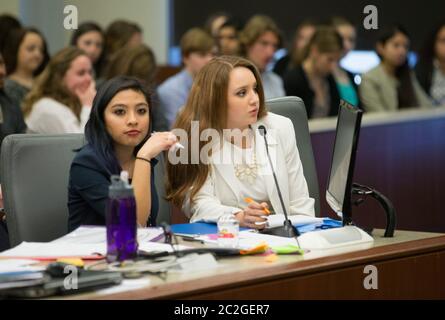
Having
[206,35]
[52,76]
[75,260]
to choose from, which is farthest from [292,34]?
[75,260]

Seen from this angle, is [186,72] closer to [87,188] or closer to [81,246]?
[87,188]

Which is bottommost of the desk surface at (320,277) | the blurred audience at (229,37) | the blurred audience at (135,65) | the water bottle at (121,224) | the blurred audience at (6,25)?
the desk surface at (320,277)

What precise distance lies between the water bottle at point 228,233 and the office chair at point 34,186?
0.60 meters

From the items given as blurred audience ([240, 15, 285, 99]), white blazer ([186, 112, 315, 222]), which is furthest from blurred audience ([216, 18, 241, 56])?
white blazer ([186, 112, 315, 222])

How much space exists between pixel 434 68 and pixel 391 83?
46 cm

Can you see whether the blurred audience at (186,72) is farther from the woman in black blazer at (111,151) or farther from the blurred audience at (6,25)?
the woman in black blazer at (111,151)

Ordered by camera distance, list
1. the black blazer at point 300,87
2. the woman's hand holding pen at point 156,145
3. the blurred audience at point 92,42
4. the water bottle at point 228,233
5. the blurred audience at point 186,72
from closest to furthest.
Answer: the water bottle at point 228,233 → the woman's hand holding pen at point 156,145 → the blurred audience at point 186,72 → the black blazer at point 300,87 → the blurred audience at point 92,42

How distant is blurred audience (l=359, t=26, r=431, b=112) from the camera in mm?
6617

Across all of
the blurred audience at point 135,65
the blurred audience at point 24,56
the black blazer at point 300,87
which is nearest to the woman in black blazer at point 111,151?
the blurred audience at point 135,65

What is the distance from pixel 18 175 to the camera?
318 cm

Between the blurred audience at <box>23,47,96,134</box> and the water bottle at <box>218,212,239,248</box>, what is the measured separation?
2283mm

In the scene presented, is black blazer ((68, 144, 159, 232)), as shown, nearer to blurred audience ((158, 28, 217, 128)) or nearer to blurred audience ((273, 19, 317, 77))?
blurred audience ((158, 28, 217, 128))

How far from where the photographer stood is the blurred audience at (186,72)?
594cm

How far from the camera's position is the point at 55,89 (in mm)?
5223
